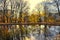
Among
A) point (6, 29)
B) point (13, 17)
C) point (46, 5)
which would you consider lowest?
point (6, 29)

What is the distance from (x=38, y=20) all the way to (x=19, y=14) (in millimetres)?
254

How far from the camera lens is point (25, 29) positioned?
193 centimetres

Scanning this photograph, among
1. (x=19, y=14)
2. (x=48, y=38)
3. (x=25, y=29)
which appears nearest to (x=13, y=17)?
(x=19, y=14)

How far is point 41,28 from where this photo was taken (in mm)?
1916

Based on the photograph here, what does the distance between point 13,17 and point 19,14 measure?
0.09 meters

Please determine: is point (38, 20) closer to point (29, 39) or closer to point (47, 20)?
point (47, 20)

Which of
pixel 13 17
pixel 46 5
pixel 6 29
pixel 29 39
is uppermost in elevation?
pixel 46 5

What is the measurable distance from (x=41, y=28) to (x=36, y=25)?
0.07 m

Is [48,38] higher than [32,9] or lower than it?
lower

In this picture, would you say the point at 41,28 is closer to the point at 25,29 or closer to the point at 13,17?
the point at 25,29

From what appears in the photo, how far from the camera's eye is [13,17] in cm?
194

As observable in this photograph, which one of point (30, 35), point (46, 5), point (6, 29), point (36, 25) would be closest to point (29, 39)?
point (30, 35)

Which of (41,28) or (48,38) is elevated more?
(41,28)

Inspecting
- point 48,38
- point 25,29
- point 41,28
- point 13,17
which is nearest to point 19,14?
point 13,17
